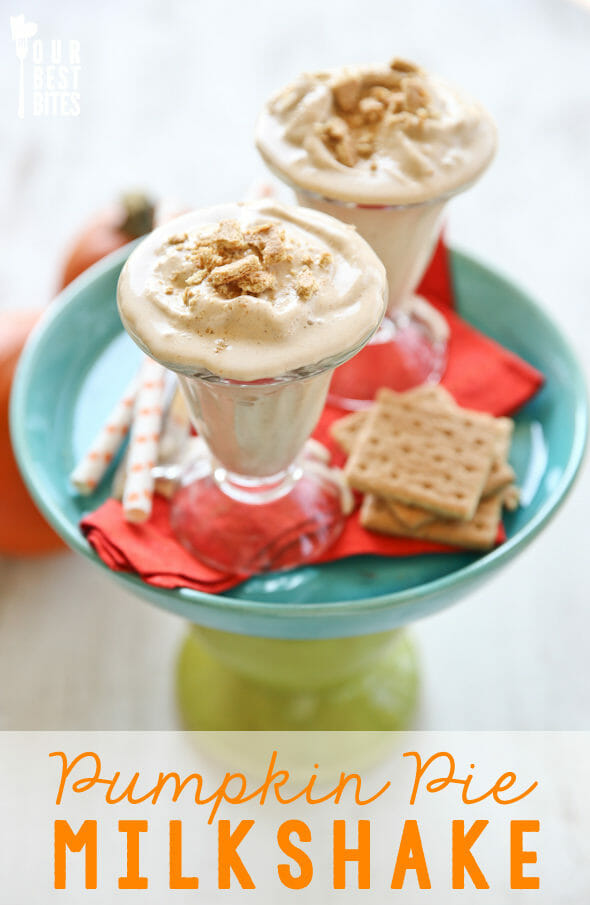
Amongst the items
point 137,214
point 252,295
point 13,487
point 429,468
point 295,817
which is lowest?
point 295,817

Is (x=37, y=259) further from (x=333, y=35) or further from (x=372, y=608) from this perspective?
(x=372, y=608)

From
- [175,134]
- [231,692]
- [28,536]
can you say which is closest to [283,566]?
[231,692]

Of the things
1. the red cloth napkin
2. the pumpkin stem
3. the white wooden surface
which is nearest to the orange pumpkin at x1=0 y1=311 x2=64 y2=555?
the white wooden surface

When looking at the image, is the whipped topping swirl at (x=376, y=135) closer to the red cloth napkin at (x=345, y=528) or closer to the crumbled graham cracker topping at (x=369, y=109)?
the crumbled graham cracker topping at (x=369, y=109)

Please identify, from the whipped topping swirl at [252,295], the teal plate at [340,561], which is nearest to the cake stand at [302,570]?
the teal plate at [340,561]

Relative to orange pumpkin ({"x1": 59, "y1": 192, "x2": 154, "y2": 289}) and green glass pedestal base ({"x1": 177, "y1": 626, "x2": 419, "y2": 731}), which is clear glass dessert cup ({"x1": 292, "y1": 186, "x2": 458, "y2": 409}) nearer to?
→ green glass pedestal base ({"x1": 177, "y1": 626, "x2": 419, "y2": 731})

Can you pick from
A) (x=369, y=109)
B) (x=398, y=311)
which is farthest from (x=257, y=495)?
(x=369, y=109)

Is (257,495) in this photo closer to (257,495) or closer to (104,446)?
(257,495)
